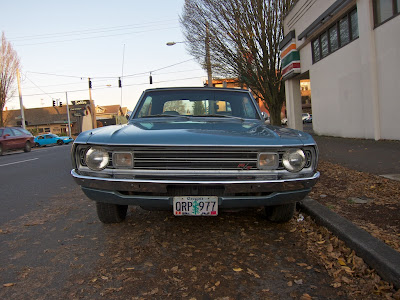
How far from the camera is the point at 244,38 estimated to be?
55.9ft

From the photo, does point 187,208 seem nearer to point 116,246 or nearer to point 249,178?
point 249,178

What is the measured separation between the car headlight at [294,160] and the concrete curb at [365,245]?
68 cm

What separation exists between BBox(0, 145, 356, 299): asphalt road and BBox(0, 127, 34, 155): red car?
14582mm

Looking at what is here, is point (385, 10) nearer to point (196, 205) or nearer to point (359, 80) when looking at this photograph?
point (359, 80)

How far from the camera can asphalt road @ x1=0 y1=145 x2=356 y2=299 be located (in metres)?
2.15

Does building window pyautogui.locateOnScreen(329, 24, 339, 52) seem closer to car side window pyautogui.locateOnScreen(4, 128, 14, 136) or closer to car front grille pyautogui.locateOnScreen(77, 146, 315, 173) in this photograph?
car front grille pyautogui.locateOnScreen(77, 146, 315, 173)

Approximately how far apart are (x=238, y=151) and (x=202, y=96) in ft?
6.21

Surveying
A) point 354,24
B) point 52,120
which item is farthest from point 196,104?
point 52,120

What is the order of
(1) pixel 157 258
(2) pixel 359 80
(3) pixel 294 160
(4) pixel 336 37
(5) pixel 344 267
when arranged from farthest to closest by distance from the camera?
1. (4) pixel 336 37
2. (2) pixel 359 80
3. (3) pixel 294 160
4. (1) pixel 157 258
5. (5) pixel 344 267

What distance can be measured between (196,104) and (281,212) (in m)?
1.85

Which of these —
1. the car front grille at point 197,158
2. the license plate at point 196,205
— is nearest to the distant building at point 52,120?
the car front grille at point 197,158

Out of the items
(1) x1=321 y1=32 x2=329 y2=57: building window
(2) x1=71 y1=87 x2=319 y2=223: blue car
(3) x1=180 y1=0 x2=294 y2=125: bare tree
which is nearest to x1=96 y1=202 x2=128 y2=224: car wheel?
(2) x1=71 y1=87 x2=319 y2=223: blue car

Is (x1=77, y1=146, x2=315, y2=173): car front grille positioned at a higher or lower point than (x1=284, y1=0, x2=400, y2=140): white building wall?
lower

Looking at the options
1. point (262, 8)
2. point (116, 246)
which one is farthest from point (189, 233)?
point (262, 8)
